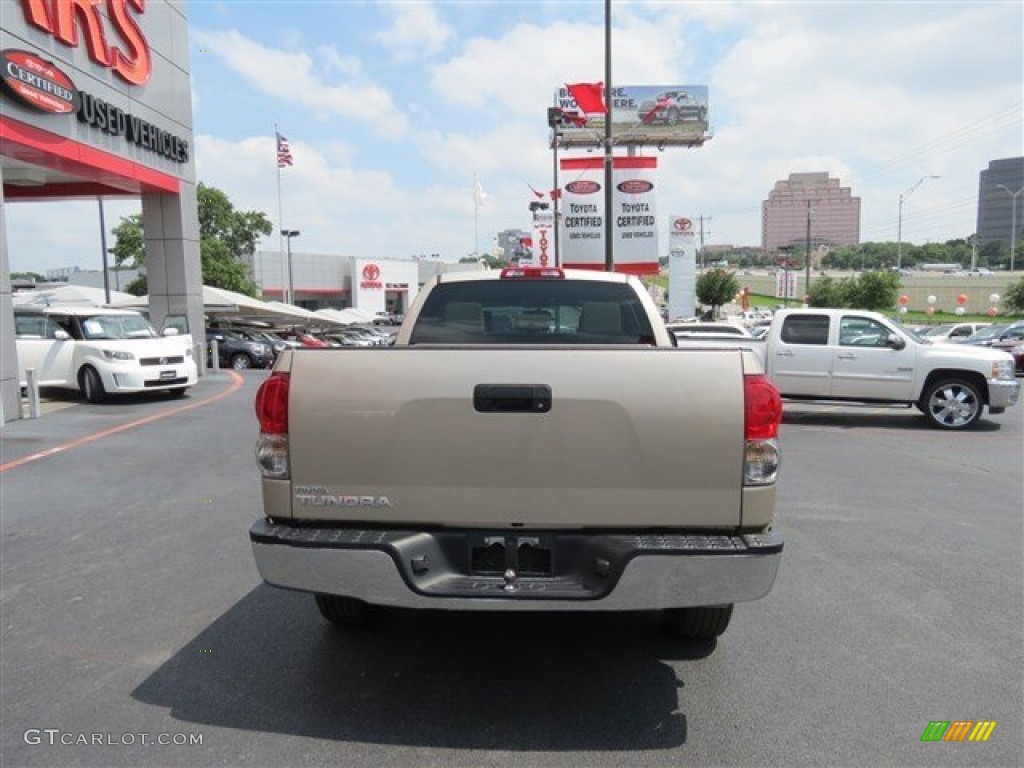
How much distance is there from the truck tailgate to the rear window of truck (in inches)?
68.5

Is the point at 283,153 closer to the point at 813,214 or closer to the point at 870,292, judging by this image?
the point at 870,292

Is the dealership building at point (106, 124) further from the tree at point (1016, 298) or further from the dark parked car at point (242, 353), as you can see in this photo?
the tree at point (1016, 298)

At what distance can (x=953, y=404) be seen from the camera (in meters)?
11.9

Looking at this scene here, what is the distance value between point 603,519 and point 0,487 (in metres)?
7.04

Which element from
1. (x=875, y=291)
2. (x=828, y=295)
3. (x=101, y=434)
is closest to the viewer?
(x=101, y=434)

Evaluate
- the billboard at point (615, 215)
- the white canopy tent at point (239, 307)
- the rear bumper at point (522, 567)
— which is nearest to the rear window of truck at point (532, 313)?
the rear bumper at point (522, 567)

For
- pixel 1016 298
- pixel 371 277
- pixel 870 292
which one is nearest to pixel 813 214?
pixel 870 292

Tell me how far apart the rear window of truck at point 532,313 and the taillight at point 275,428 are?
1782 mm

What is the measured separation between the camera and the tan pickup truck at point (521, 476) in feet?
9.96

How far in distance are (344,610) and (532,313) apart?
2216mm

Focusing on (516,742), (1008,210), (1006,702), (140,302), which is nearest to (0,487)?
(516,742)

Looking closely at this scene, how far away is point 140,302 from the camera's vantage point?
3488cm

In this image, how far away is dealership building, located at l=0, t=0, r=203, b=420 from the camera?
1241 cm

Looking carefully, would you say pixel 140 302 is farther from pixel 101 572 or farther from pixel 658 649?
pixel 658 649
